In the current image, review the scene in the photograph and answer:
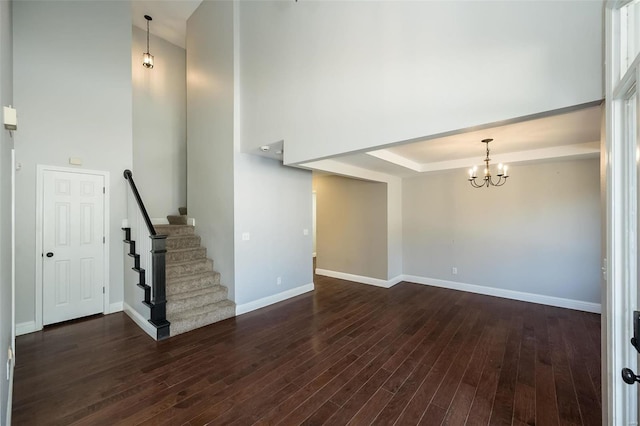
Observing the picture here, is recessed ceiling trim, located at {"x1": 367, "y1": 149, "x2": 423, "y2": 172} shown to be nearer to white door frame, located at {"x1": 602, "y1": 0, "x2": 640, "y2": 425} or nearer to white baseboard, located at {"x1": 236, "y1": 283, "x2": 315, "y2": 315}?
white door frame, located at {"x1": 602, "y1": 0, "x2": 640, "y2": 425}

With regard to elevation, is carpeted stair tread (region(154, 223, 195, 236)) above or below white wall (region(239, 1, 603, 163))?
below

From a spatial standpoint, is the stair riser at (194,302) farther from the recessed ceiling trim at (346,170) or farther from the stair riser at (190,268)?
the recessed ceiling trim at (346,170)

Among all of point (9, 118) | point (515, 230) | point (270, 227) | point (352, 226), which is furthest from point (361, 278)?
point (9, 118)

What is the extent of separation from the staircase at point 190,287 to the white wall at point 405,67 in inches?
83.8

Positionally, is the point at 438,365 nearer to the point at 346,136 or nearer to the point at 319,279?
the point at 346,136

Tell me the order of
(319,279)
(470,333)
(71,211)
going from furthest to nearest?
(319,279) < (71,211) < (470,333)

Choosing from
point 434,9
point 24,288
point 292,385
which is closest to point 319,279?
point 292,385

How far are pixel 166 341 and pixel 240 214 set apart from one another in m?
1.96

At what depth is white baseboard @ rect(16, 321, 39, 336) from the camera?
137 inches

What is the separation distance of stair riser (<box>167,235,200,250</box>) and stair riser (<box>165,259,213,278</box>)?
16.9 inches

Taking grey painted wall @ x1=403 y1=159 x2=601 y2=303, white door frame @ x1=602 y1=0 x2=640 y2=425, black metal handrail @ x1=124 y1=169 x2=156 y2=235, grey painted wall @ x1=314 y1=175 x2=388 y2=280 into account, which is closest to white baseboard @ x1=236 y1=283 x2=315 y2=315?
grey painted wall @ x1=314 y1=175 x2=388 y2=280

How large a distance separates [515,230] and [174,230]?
632 cm

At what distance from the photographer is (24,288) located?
3586 millimetres

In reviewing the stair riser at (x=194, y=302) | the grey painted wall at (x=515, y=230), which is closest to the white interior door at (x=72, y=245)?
the stair riser at (x=194, y=302)
